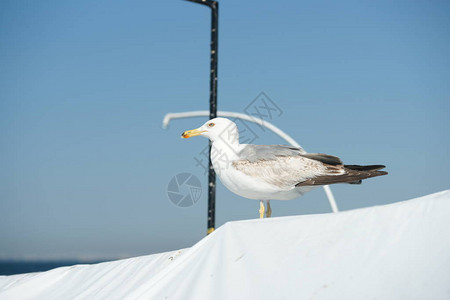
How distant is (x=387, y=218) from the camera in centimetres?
210

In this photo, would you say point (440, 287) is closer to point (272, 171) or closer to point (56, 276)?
point (272, 171)

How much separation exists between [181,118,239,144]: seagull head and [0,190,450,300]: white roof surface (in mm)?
2220

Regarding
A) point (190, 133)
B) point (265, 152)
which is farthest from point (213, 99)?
point (265, 152)

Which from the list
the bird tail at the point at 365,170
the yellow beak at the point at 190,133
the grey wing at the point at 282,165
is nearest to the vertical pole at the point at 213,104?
the yellow beak at the point at 190,133

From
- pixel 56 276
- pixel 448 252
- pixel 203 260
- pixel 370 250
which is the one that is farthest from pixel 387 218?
pixel 56 276

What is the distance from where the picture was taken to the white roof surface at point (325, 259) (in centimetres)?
182

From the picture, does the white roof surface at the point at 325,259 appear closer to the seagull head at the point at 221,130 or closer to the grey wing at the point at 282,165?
the grey wing at the point at 282,165

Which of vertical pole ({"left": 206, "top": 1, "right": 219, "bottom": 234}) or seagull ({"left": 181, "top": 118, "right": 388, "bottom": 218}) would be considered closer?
seagull ({"left": 181, "top": 118, "right": 388, "bottom": 218})

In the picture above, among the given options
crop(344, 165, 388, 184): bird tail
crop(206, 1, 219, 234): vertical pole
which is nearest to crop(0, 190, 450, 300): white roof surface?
crop(344, 165, 388, 184): bird tail

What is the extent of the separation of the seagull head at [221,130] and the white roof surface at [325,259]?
222cm

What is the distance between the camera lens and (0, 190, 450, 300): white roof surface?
1.82 meters

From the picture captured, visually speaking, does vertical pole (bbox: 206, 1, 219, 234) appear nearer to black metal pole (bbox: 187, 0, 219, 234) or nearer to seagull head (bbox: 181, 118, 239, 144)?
black metal pole (bbox: 187, 0, 219, 234)

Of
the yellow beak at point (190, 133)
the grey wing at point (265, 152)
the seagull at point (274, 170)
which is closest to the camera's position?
the seagull at point (274, 170)

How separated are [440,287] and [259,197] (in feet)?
9.01
